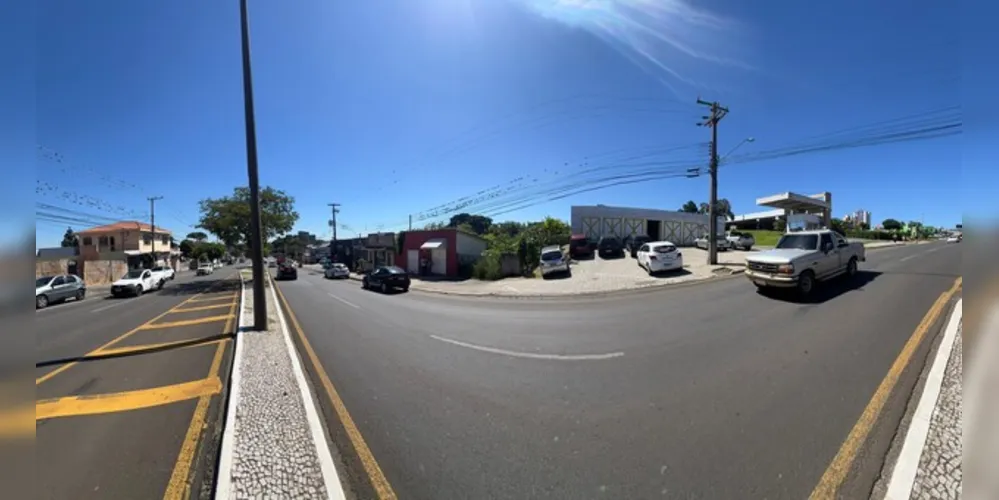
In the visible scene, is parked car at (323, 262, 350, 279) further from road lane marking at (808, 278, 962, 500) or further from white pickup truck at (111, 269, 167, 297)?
road lane marking at (808, 278, 962, 500)

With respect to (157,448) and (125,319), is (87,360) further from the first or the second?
(125,319)

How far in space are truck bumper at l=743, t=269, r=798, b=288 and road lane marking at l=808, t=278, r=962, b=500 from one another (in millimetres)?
3250

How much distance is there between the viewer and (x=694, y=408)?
3.59m

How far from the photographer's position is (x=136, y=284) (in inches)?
812

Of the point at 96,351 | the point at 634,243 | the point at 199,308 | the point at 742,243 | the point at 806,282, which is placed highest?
Answer: the point at 634,243

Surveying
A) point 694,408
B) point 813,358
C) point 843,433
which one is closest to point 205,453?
point 694,408

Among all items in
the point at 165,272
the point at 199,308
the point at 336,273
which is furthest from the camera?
the point at 336,273

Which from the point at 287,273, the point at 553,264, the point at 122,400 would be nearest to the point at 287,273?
the point at 287,273

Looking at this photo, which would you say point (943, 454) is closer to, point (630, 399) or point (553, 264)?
point (630, 399)

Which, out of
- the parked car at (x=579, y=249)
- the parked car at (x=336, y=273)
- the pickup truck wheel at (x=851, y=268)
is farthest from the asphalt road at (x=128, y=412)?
the parked car at (x=336, y=273)

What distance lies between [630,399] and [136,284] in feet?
92.7

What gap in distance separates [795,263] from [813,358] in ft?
16.9

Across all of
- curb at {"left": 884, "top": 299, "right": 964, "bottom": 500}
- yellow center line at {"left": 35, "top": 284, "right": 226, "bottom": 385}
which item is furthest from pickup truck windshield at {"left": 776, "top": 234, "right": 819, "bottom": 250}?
yellow center line at {"left": 35, "top": 284, "right": 226, "bottom": 385}

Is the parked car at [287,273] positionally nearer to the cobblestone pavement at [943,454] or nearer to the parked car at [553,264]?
the parked car at [553,264]
